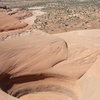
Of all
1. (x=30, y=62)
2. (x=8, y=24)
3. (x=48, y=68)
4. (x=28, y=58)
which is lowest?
(x=48, y=68)

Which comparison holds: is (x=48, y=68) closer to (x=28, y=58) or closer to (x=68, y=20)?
(x=28, y=58)

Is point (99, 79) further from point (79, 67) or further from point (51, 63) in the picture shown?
point (51, 63)

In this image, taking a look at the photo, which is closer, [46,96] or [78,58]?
[46,96]

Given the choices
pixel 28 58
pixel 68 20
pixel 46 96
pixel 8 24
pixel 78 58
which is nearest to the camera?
pixel 28 58

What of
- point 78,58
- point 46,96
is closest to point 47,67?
point 46,96

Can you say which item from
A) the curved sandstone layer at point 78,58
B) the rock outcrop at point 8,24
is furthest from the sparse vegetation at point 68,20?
the curved sandstone layer at point 78,58

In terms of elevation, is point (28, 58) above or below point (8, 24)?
below

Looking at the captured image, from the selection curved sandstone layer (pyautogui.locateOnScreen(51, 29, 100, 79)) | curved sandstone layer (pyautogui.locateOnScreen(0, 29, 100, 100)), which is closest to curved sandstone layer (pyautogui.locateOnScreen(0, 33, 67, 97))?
curved sandstone layer (pyautogui.locateOnScreen(0, 29, 100, 100))

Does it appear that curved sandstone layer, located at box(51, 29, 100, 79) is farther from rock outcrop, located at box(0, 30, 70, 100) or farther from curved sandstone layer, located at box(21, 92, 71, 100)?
curved sandstone layer, located at box(21, 92, 71, 100)

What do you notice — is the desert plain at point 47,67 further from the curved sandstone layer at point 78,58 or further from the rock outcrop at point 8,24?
the rock outcrop at point 8,24

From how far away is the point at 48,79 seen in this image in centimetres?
887

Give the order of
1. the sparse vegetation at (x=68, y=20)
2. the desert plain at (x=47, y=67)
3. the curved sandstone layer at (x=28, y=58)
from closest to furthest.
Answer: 1. the curved sandstone layer at (x=28, y=58)
2. the desert plain at (x=47, y=67)
3. the sparse vegetation at (x=68, y=20)

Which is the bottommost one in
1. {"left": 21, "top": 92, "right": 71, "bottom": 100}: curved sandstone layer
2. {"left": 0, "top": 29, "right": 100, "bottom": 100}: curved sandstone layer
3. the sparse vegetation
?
the sparse vegetation

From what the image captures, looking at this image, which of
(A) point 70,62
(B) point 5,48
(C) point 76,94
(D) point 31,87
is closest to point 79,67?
(A) point 70,62
